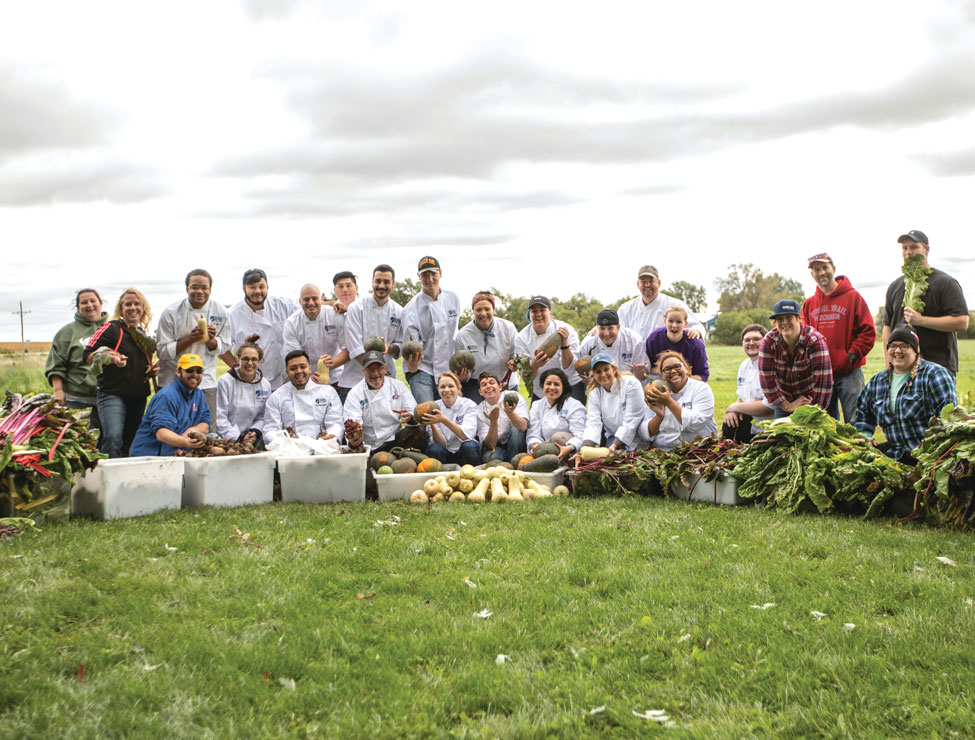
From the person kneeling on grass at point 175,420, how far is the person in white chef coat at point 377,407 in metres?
1.76

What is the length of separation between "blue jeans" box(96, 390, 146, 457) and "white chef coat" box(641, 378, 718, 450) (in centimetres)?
567

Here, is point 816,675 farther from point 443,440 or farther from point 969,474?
point 443,440

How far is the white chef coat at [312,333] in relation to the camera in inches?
392

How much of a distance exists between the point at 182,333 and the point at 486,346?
3.70 m

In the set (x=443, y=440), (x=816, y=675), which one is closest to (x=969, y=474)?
(x=816, y=675)

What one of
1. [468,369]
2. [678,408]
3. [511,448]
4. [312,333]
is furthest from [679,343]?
[312,333]

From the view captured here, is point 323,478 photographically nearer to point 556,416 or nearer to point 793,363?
point 556,416

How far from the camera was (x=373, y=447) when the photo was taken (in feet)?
30.1

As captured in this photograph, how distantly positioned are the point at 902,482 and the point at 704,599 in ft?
9.48

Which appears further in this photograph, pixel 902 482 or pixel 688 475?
pixel 688 475

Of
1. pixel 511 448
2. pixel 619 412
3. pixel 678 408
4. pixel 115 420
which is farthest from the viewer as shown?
pixel 511 448

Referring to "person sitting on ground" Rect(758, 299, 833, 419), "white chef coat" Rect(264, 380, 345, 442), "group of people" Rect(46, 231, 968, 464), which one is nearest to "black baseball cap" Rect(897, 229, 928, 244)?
"group of people" Rect(46, 231, 968, 464)

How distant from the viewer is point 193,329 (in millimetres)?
9070

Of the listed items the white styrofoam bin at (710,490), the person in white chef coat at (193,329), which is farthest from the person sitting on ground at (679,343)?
the person in white chef coat at (193,329)
